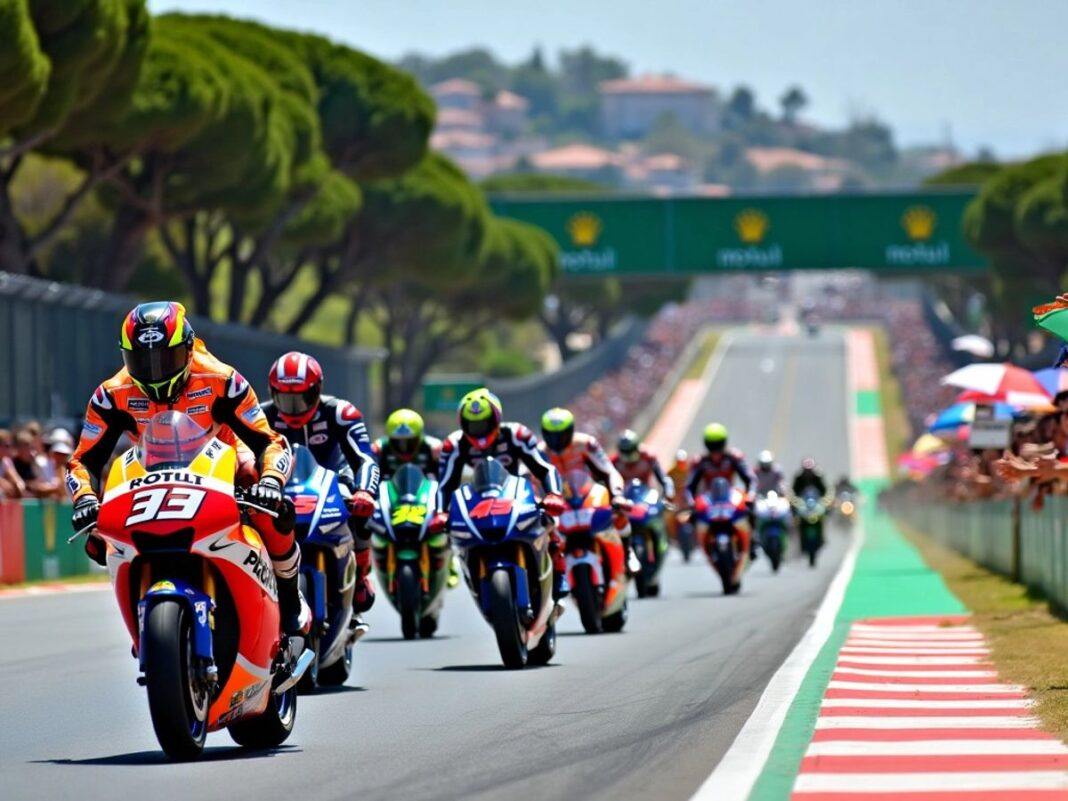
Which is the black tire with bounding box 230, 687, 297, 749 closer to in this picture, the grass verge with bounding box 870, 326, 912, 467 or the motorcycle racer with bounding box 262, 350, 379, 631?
the motorcycle racer with bounding box 262, 350, 379, 631

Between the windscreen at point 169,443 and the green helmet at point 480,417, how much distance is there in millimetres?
6181

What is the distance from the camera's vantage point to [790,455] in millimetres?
111188

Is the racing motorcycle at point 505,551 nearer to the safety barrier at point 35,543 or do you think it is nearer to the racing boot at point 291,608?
the racing boot at point 291,608

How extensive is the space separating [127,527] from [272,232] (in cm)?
4886

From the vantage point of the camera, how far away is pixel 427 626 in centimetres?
2056

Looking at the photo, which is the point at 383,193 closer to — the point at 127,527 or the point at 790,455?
the point at 790,455

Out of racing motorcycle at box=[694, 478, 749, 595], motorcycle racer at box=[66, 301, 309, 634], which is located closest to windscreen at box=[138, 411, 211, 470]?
motorcycle racer at box=[66, 301, 309, 634]

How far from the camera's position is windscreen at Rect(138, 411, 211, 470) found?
10.3 meters

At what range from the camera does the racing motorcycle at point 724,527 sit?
28.6 metres

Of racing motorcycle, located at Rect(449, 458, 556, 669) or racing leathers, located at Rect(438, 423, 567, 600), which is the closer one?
racing motorcycle, located at Rect(449, 458, 556, 669)

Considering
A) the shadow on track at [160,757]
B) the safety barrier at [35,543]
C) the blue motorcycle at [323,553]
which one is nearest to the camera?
the shadow on track at [160,757]

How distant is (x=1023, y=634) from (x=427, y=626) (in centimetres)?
457

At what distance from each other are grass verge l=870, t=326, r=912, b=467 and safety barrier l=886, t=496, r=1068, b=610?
60.1 metres

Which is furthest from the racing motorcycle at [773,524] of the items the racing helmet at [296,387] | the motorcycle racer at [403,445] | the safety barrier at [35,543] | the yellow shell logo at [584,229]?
the yellow shell logo at [584,229]
